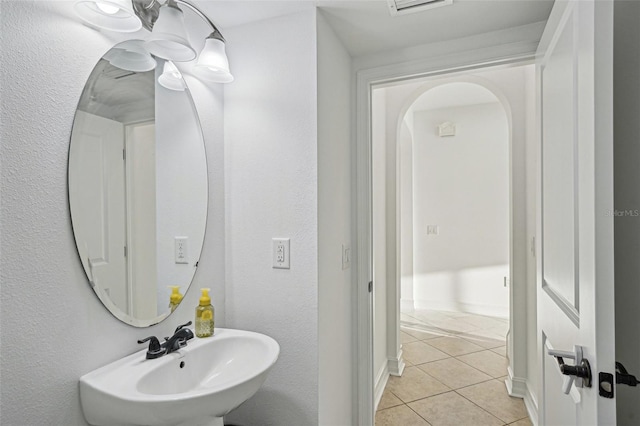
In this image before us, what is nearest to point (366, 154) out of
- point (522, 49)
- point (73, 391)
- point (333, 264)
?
point (333, 264)

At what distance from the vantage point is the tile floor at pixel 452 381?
223 cm

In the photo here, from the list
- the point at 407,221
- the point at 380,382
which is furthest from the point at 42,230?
the point at 407,221

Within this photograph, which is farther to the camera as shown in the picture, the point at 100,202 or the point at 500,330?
the point at 500,330

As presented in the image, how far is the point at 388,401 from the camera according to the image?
242 centimetres

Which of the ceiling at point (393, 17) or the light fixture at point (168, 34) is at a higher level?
the ceiling at point (393, 17)

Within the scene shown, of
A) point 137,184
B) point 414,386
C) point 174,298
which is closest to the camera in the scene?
point 137,184

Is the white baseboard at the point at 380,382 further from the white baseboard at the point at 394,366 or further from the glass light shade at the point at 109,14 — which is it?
the glass light shade at the point at 109,14

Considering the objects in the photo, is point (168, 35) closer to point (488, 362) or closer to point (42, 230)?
point (42, 230)

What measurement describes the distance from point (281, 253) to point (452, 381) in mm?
2054

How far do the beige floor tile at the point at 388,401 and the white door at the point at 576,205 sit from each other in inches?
44.4

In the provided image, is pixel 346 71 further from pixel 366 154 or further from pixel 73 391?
pixel 73 391

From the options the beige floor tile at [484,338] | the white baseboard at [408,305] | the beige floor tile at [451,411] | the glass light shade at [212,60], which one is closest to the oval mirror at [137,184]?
the glass light shade at [212,60]

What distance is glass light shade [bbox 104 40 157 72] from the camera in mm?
1123

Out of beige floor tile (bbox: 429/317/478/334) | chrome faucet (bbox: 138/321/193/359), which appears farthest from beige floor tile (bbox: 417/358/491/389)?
chrome faucet (bbox: 138/321/193/359)
